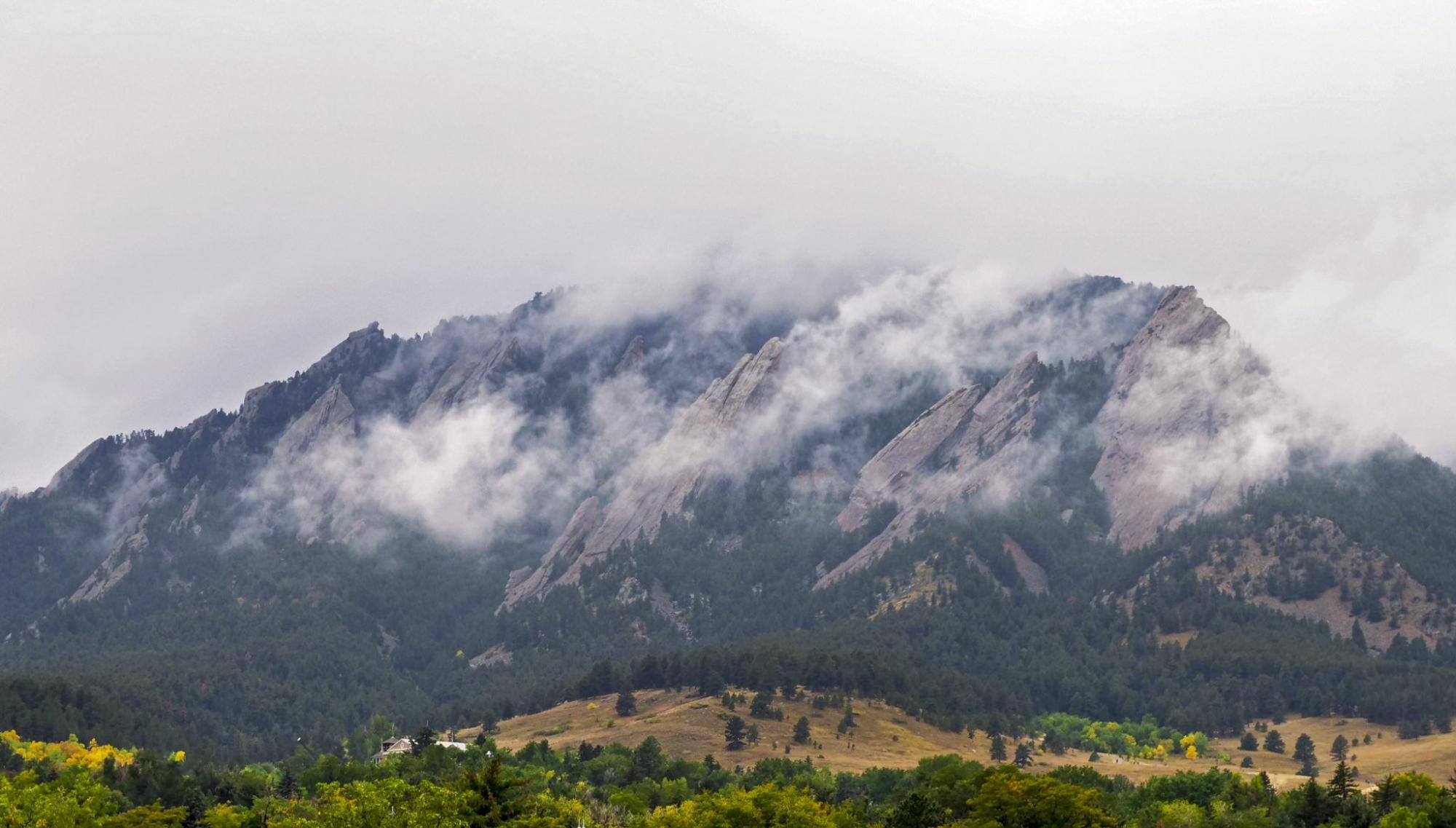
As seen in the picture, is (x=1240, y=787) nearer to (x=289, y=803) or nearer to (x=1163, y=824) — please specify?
(x=1163, y=824)

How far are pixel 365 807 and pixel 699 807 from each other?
41445 mm

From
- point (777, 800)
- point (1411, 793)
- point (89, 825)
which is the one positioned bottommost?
point (1411, 793)

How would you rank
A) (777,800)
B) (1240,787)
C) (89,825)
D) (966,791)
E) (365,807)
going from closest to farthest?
1. (365,807)
2. (89,825)
3. (777,800)
4. (966,791)
5. (1240,787)

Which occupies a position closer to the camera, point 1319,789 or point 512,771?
point 1319,789

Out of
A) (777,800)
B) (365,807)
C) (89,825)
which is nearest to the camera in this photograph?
(365,807)

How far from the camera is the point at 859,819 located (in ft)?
559

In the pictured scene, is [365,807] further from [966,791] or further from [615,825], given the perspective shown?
[966,791]

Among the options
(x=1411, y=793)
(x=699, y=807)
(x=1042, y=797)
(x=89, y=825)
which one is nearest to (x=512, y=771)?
(x=699, y=807)

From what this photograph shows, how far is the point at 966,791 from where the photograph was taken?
175125mm

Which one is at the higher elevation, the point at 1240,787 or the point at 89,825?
the point at 89,825

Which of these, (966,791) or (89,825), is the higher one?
(89,825)

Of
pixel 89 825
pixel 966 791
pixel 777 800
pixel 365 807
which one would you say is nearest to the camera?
pixel 365 807

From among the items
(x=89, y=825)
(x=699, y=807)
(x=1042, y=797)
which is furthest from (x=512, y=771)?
(x=1042, y=797)

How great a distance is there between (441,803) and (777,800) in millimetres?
38458
